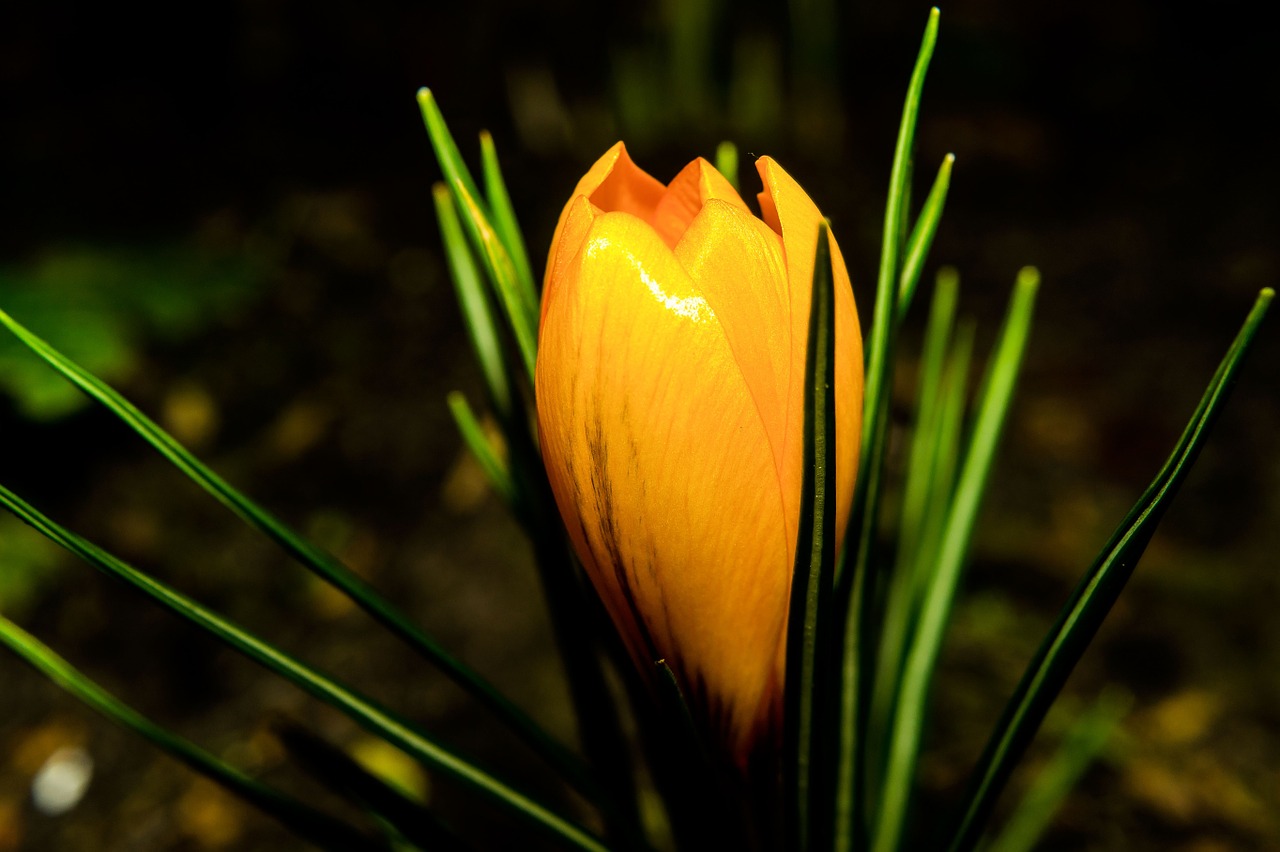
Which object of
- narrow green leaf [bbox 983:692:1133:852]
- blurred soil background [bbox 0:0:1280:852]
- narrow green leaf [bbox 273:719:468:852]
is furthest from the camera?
blurred soil background [bbox 0:0:1280:852]

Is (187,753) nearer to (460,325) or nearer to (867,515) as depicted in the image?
(867,515)

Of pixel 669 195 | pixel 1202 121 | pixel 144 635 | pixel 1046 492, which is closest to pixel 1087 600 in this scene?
pixel 669 195

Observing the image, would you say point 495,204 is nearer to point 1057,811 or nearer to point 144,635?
point 1057,811

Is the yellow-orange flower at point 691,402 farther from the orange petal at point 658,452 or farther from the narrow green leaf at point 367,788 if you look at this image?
the narrow green leaf at point 367,788

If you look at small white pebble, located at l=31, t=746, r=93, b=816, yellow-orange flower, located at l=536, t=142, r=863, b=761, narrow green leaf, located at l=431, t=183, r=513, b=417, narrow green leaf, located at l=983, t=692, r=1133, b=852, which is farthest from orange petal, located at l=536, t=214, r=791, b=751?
small white pebble, located at l=31, t=746, r=93, b=816

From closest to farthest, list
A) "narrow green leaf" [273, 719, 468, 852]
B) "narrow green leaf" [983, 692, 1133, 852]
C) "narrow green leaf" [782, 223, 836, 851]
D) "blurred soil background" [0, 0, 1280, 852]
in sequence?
"narrow green leaf" [782, 223, 836, 851] < "narrow green leaf" [273, 719, 468, 852] < "narrow green leaf" [983, 692, 1133, 852] < "blurred soil background" [0, 0, 1280, 852]

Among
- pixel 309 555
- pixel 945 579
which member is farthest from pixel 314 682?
pixel 945 579

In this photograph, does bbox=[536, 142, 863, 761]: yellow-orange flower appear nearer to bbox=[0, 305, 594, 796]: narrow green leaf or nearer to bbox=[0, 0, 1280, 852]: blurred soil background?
bbox=[0, 305, 594, 796]: narrow green leaf
